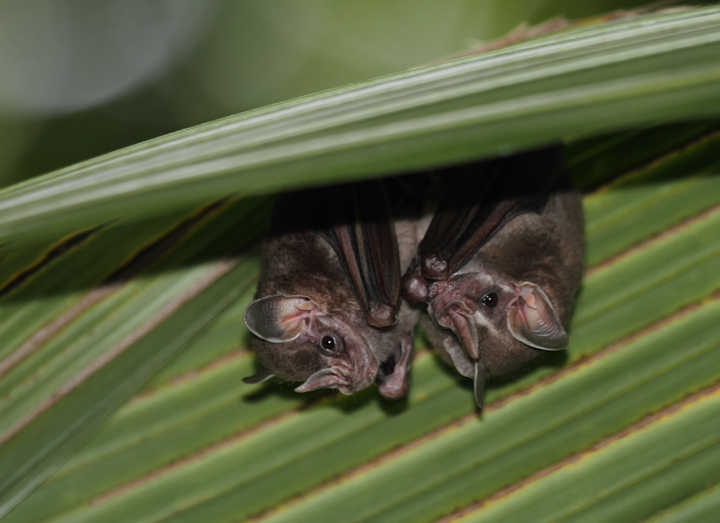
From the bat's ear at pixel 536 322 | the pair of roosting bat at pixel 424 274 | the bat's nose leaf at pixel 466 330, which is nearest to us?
the bat's ear at pixel 536 322

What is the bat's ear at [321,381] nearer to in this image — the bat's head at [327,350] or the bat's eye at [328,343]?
the bat's head at [327,350]

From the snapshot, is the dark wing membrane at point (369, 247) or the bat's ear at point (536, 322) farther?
the dark wing membrane at point (369, 247)

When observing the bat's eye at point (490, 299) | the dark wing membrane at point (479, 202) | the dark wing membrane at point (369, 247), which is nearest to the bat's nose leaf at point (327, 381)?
the dark wing membrane at point (369, 247)

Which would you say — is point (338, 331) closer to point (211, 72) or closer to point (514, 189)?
point (514, 189)

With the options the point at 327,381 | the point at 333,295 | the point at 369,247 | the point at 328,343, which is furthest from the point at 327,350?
the point at 369,247

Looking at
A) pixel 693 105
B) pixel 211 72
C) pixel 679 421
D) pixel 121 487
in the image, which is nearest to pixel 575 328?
pixel 679 421

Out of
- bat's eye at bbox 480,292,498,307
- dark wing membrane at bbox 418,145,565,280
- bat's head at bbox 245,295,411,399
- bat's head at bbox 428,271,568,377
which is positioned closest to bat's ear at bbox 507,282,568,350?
bat's head at bbox 428,271,568,377

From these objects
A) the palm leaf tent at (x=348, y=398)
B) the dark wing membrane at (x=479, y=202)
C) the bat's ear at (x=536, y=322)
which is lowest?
the palm leaf tent at (x=348, y=398)

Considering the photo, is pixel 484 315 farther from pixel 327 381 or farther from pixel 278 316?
pixel 278 316
